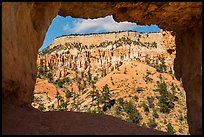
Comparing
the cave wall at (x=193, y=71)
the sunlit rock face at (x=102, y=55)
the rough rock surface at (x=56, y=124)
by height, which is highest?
the sunlit rock face at (x=102, y=55)

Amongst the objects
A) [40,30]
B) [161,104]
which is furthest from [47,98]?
[40,30]

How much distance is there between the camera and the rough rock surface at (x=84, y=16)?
618cm

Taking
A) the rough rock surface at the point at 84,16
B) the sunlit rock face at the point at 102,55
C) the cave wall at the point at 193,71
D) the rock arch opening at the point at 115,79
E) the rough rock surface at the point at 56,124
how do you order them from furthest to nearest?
the sunlit rock face at the point at 102,55
the rock arch opening at the point at 115,79
the cave wall at the point at 193,71
the rough rock surface at the point at 84,16
the rough rock surface at the point at 56,124

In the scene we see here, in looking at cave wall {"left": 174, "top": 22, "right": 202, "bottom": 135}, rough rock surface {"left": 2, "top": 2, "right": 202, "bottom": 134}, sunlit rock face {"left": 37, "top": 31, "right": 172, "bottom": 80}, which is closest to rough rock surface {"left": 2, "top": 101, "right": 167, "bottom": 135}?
rough rock surface {"left": 2, "top": 2, "right": 202, "bottom": 134}

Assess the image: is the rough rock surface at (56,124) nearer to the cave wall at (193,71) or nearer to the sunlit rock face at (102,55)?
the cave wall at (193,71)

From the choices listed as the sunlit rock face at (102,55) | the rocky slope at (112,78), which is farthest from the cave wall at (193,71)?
the sunlit rock face at (102,55)

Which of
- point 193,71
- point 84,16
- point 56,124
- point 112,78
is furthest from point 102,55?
point 56,124

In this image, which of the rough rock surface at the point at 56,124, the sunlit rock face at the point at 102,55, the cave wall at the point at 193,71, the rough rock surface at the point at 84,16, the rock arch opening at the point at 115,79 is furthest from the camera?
the sunlit rock face at the point at 102,55

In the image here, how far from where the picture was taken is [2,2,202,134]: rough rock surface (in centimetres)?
618

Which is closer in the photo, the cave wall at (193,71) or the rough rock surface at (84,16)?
the rough rock surface at (84,16)

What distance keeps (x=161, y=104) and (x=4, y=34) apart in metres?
Answer: 37.7

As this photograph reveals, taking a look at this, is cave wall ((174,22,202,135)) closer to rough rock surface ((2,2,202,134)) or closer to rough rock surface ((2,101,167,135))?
rough rock surface ((2,2,202,134))

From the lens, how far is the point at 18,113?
6.12 meters

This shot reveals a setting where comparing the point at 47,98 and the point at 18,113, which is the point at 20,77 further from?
the point at 47,98
